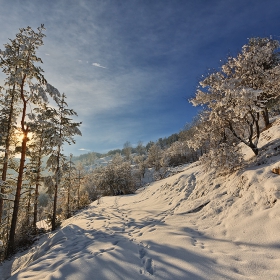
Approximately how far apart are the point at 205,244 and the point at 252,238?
1.29m

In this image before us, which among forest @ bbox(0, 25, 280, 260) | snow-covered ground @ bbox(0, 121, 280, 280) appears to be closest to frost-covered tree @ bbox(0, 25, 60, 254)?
forest @ bbox(0, 25, 280, 260)

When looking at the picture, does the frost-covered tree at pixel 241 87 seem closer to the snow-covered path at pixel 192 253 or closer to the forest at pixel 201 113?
the forest at pixel 201 113

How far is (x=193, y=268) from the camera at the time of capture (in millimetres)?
4285

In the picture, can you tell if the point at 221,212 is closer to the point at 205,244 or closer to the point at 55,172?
the point at 205,244

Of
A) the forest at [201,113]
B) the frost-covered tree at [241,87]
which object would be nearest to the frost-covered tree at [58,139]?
the forest at [201,113]

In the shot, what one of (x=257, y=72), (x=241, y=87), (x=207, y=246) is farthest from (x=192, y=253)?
(x=257, y=72)

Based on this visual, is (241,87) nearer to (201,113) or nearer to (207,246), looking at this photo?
(201,113)

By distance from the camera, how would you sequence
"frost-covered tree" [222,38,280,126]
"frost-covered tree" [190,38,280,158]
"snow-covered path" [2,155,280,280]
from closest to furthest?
"snow-covered path" [2,155,280,280], "frost-covered tree" [190,38,280,158], "frost-covered tree" [222,38,280,126]

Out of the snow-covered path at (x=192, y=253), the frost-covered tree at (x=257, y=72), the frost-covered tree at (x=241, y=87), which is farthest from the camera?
the frost-covered tree at (x=257, y=72)

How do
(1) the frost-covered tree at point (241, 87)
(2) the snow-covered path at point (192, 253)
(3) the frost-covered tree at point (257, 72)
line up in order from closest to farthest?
(2) the snow-covered path at point (192, 253), (1) the frost-covered tree at point (241, 87), (3) the frost-covered tree at point (257, 72)

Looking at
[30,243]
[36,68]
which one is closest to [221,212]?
[36,68]

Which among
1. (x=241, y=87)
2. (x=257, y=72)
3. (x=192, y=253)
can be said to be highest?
(x=257, y=72)

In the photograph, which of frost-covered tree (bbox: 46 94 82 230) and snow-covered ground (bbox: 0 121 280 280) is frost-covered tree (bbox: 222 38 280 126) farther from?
frost-covered tree (bbox: 46 94 82 230)

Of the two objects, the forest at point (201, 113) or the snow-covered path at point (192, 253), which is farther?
the forest at point (201, 113)
